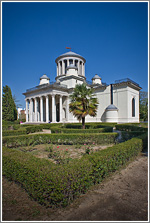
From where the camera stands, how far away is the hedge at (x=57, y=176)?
3.43 metres

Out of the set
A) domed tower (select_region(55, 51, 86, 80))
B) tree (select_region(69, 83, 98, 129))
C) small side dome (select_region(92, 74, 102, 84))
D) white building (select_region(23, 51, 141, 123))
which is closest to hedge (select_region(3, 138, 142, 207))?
tree (select_region(69, 83, 98, 129))

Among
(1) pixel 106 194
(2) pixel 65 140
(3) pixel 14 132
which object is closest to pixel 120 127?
(2) pixel 65 140

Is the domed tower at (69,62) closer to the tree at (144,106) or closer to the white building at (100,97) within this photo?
the white building at (100,97)

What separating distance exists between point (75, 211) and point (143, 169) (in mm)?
4053

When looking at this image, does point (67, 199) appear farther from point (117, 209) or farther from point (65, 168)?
point (117, 209)

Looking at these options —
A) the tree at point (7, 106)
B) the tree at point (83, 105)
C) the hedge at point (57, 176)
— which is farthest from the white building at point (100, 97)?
the hedge at point (57, 176)

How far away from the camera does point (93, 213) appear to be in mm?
3189

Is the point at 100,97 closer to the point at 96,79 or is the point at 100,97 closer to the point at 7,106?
the point at 96,79

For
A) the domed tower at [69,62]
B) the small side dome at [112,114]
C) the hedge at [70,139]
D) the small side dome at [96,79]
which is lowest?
the hedge at [70,139]

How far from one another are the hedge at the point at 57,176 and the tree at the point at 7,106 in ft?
122

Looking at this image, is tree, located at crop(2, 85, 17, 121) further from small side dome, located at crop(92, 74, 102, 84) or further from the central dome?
small side dome, located at crop(92, 74, 102, 84)

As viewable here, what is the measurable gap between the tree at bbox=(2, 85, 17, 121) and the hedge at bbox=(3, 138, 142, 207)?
37109 mm

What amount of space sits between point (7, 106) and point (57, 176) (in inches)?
1599

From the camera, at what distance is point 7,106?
39.3 metres
